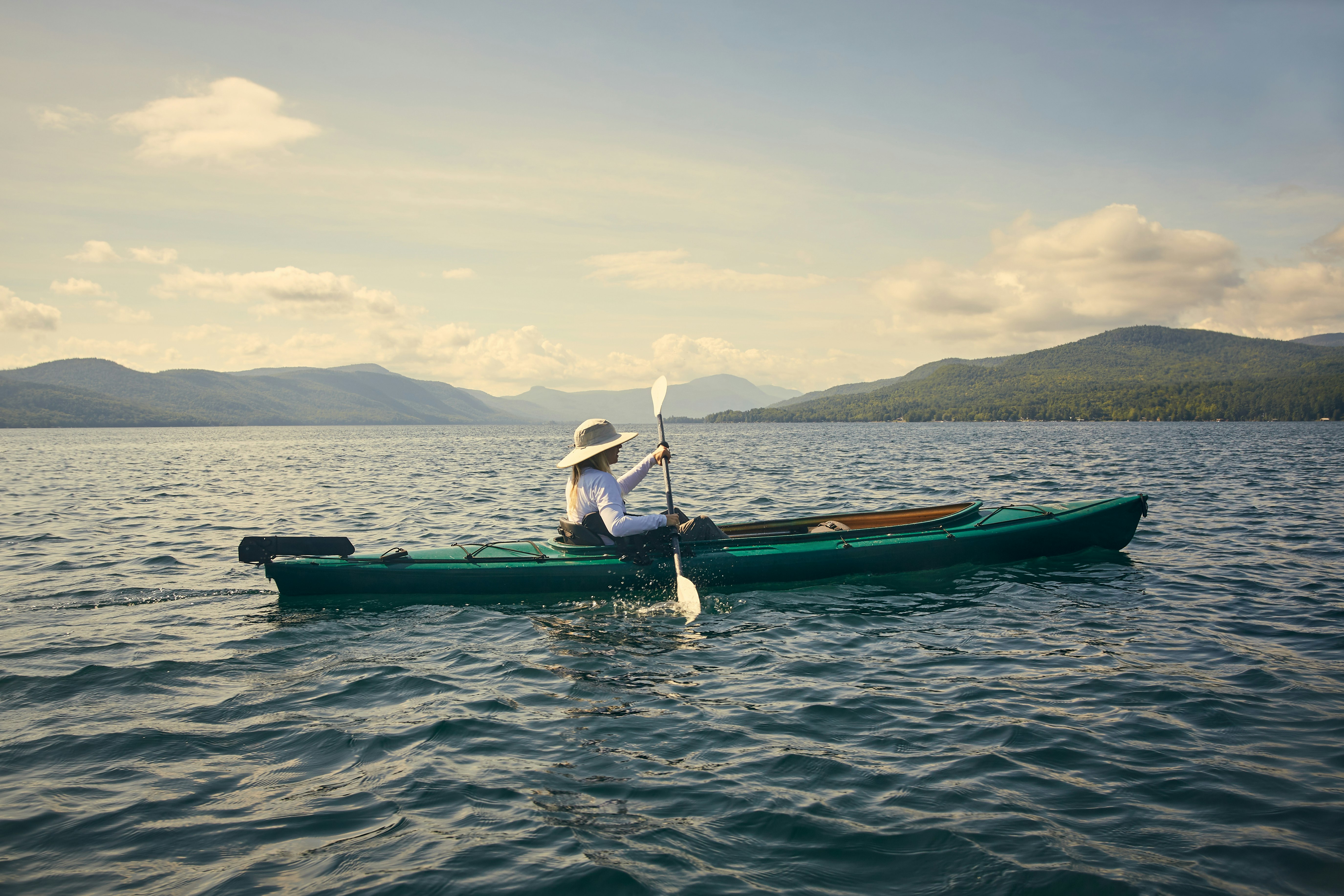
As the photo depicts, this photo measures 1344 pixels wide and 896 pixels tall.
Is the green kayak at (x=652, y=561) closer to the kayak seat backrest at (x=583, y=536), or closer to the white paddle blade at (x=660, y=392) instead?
the kayak seat backrest at (x=583, y=536)

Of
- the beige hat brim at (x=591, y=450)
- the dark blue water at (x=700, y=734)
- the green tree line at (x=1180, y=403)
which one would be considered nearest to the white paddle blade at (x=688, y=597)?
the dark blue water at (x=700, y=734)

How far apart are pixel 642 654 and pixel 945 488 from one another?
1861 centimetres

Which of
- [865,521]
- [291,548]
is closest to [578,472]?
[291,548]

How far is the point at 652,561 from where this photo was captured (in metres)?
10.0

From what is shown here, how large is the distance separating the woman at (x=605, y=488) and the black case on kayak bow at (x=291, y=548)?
314 cm

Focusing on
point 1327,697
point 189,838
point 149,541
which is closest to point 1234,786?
point 1327,697

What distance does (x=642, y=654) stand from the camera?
314 inches

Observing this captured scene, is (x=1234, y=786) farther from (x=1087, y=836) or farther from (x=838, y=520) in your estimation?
(x=838, y=520)

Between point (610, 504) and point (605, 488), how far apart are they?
0.23 meters

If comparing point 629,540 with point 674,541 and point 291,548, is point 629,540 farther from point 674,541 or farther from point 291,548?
point 291,548

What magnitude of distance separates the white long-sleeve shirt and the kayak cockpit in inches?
74.9

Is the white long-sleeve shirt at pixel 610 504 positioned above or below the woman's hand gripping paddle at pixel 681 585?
above

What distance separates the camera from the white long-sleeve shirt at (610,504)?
9492 mm

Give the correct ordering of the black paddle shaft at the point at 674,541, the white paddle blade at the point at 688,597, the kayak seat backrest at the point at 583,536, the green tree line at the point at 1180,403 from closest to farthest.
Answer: the white paddle blade at the point at 688,597 < the black paddle shaft at the point at 674,541 < the kayak seat backrest at the point at 583,536 < the green tree line at the point at 1180,403
